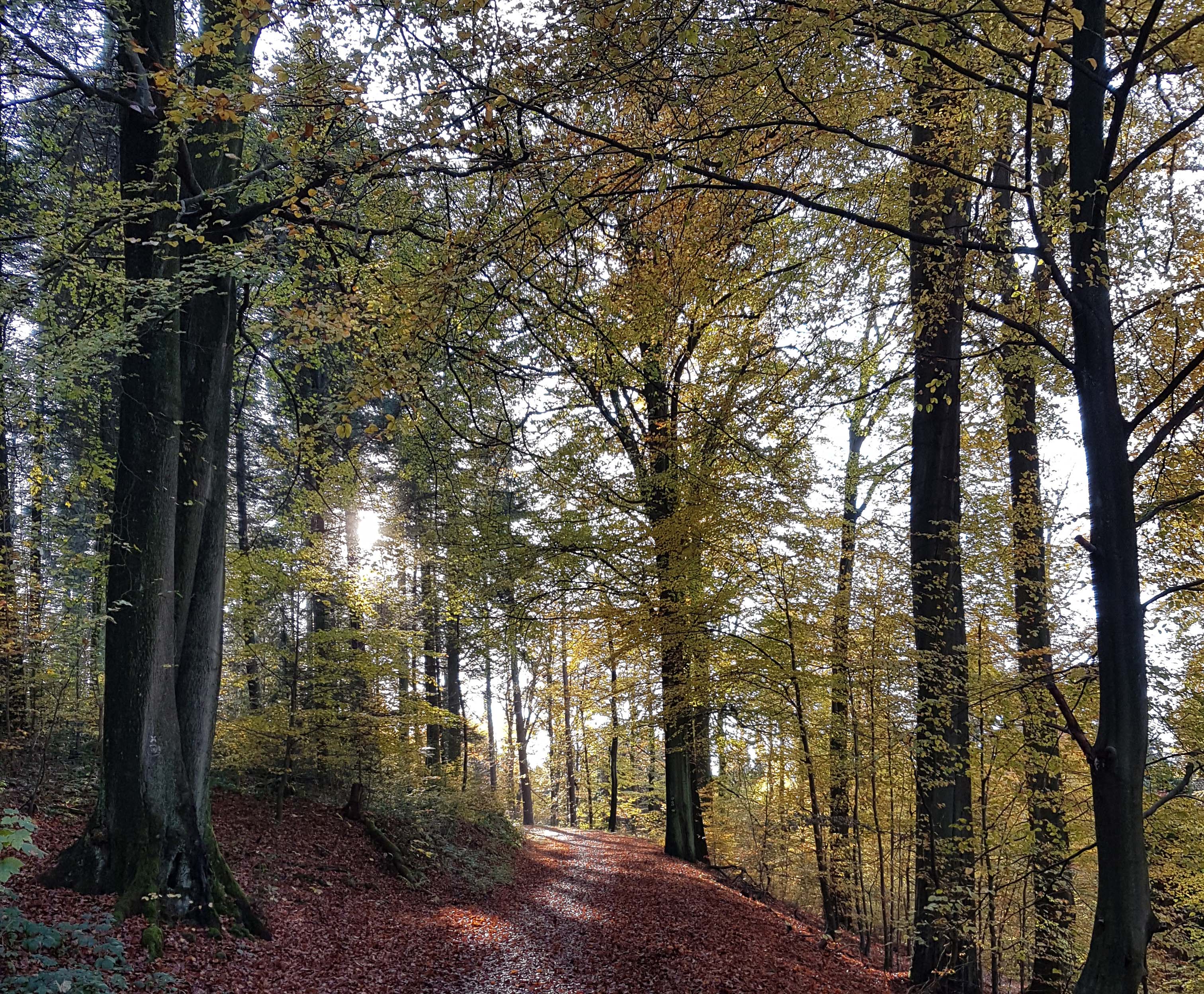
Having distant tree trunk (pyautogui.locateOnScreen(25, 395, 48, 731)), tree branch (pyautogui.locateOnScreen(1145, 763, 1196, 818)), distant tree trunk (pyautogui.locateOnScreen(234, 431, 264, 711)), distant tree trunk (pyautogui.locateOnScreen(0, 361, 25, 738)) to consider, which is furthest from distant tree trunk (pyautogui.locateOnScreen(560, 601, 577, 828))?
tree branch (pyautogui.locateOnScreen(1145, 763, 1196, 818))

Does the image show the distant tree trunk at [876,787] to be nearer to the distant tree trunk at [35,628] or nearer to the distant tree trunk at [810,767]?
the distant tree trunk at [810,767]

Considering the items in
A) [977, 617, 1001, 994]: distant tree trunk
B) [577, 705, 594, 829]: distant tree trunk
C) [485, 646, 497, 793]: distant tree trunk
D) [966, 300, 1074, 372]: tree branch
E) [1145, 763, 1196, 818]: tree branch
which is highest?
[966, 300, 1074, 372]: tree branch

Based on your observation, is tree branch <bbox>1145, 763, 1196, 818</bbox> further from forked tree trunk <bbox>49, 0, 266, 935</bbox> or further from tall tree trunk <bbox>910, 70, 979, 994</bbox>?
forked tree trunk <bbox>49, 0, 266, 935</bbox>

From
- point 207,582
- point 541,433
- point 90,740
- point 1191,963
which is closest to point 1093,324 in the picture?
point 1191,963

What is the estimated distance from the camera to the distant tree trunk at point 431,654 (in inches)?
479

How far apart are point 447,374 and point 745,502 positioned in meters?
4.29

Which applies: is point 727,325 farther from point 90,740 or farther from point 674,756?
point 90,740

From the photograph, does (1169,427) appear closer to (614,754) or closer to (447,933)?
(447,933)

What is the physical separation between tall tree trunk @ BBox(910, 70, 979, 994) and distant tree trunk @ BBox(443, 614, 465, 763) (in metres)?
11.1

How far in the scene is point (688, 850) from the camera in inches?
518

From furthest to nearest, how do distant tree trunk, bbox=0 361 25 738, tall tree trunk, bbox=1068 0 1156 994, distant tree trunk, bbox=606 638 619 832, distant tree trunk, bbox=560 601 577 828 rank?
distant tree trunk, bbox=560 601 577 828
distant tree trunk, bbox=606 638 619 832
distant tree trunk, bbox=0 361 25 738
tall tree trunk, bbox=1068 0 1156 994

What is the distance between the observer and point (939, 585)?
6.80 metres

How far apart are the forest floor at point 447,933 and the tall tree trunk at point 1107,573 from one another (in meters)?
4.71

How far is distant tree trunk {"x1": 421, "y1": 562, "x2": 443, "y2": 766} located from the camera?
1216 cm
